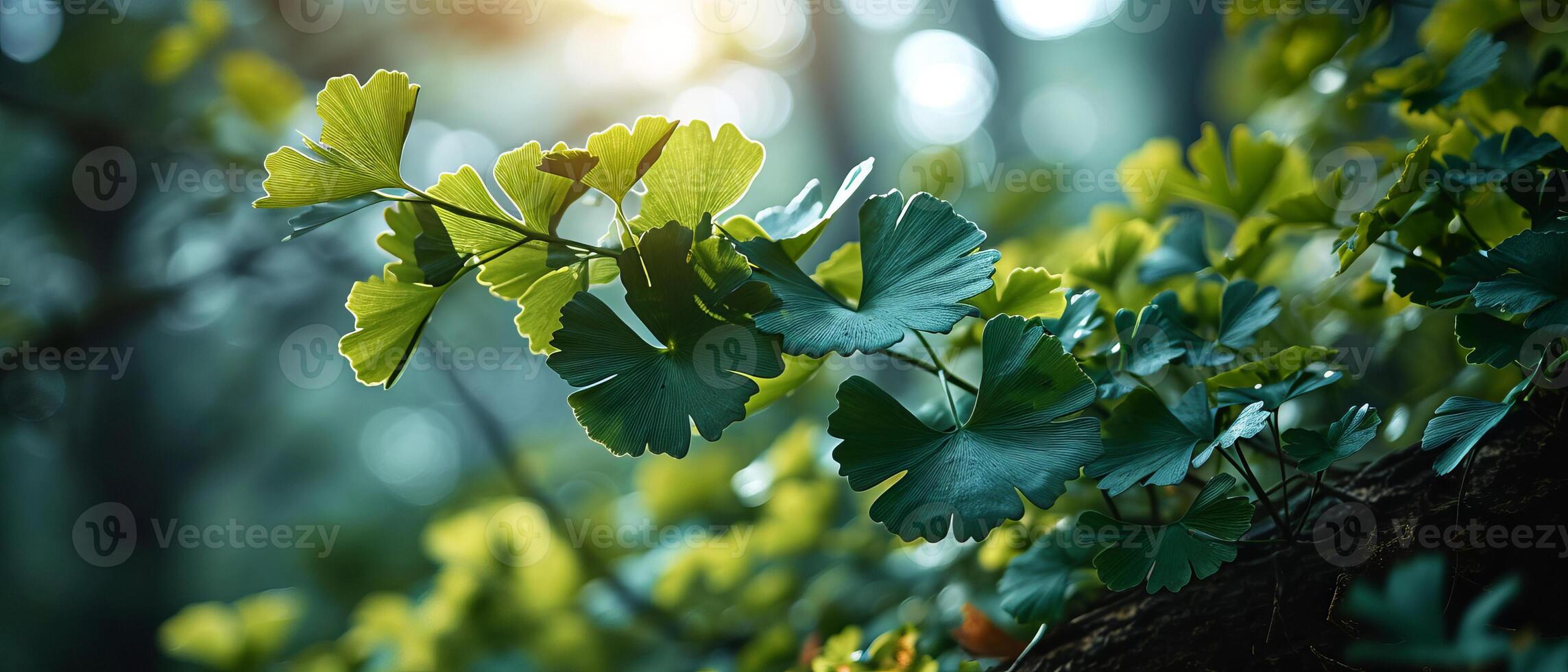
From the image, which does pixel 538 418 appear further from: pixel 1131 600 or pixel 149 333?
pixel 1131 600

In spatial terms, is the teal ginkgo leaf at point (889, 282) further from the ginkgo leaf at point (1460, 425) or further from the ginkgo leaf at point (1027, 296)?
the ginkgo leaf at point (1460, 425)

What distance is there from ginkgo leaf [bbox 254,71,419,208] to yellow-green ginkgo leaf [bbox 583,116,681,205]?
3.9 inches

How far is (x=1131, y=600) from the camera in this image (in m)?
0.46

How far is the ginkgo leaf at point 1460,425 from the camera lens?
0.33 meters

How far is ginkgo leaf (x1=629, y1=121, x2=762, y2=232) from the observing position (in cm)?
40
